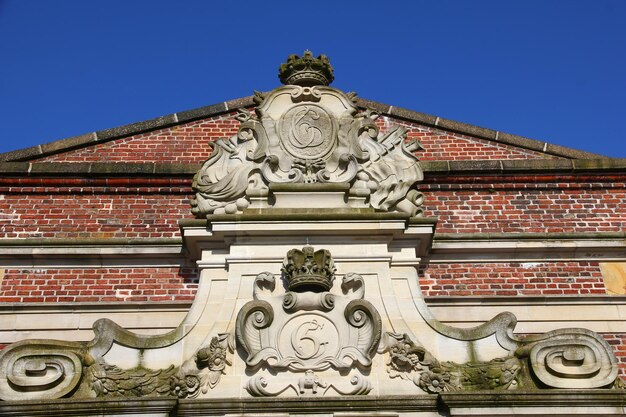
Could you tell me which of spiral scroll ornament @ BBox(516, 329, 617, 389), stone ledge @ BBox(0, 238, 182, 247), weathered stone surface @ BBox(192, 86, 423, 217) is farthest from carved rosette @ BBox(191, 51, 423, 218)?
spiral scroll ornament @ BBox(516, 329, 617, 389)

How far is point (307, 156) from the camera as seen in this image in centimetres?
830

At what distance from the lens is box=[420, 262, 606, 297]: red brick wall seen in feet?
27.2

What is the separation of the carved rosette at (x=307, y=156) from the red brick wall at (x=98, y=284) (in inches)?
31.6

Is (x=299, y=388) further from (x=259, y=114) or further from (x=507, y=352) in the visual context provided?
(x=259, y=114)

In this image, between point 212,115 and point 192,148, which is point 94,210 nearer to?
point 192,148

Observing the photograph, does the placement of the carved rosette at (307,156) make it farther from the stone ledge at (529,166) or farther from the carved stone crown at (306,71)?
the stone ledge at (529,166)

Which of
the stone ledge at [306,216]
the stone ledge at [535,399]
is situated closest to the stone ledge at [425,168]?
the stone ledge at [306,216]

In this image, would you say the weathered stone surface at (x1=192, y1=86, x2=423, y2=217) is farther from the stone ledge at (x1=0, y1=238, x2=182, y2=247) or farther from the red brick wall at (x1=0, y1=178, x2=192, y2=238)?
the red brick wall at (x1=0, y1=178, x2=192, y2=238)

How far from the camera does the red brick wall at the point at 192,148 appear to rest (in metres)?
10.0

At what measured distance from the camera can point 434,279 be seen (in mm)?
8367

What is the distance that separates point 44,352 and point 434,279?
389 centimetres

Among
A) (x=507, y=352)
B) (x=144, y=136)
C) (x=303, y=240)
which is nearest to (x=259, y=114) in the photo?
(x=303, y=240)

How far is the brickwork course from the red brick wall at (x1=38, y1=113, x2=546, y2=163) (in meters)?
0.26

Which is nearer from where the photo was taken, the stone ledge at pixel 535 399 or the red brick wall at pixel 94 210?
the stone ledge at pixel 535 399
